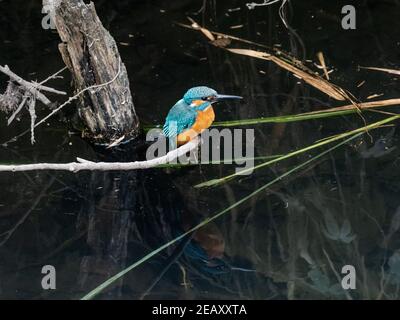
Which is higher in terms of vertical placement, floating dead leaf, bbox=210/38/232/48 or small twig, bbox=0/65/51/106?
floating dead leaf, bbox=210/38/232/48

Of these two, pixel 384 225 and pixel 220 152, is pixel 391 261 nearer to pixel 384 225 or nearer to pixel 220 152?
pixel 384 225

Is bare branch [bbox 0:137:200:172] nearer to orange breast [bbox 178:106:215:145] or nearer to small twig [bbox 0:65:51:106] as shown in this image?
orange breast [bbox 178:106:215:145]

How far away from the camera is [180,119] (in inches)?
139

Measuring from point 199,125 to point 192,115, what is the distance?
0.20 ft

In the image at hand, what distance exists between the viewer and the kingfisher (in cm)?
353

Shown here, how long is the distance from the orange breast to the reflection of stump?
1.14 ft

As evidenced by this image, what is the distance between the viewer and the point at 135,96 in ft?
13.4

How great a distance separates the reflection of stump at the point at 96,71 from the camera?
11.6ft

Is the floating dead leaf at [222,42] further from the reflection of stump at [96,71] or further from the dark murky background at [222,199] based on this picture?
the reflection of stump at [96,71]

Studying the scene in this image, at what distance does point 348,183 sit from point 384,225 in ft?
1.05

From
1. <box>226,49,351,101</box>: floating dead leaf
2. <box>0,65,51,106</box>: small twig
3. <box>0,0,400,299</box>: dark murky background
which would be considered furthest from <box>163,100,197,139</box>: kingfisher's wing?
<box>226,49,351,101</box>: floating dead leaf

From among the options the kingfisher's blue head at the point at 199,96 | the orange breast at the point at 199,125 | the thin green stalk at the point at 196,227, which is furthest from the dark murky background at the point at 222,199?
the kingfisher's blue head at the point at 199,96

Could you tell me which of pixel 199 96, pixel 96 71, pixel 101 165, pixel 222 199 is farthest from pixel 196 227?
pixel 96 71
